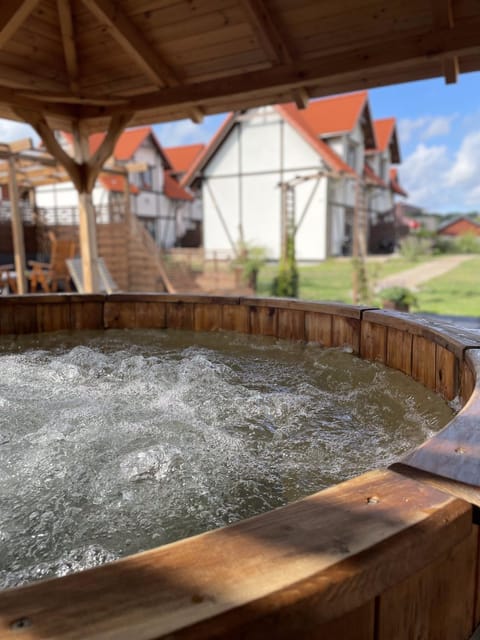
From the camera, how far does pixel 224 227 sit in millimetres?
15117

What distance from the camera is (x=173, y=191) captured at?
61.8ft

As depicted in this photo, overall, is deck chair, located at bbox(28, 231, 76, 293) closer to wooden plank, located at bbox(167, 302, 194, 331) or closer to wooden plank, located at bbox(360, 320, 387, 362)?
wooden plank, located at bbox(167, 302, 194, 331)

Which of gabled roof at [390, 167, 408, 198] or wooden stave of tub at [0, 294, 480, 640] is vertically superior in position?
gabled roof at [390, 167, 408, 198]

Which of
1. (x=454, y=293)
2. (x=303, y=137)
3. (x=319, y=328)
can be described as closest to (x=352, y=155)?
(x=303, y=137)

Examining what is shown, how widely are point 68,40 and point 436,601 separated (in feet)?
16.6

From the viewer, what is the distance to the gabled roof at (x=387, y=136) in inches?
679

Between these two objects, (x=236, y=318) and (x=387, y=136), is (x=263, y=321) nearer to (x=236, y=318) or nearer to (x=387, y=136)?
(x=236, y=318)

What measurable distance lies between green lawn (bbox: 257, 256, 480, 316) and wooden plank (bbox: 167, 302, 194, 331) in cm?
484

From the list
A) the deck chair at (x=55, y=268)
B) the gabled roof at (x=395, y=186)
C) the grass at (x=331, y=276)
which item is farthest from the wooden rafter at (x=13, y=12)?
the gabled roof at (x=395, y=186)

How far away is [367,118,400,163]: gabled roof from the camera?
17234mm

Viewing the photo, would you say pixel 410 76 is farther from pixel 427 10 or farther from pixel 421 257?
pixel 421 257

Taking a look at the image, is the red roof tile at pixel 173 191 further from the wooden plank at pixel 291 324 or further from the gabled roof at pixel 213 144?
the wooden plank at pixel 291 324

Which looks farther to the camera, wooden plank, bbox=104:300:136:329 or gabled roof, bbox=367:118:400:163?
gabled roof, bbox=367:118:400:163

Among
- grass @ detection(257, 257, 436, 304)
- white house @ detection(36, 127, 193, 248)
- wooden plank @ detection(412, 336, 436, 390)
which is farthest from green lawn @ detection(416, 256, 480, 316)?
white house @ detection(36, 127, 193, 248)
